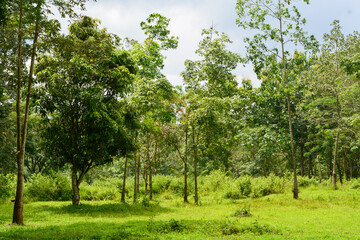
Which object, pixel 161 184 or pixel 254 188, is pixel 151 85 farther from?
pixel 161 184

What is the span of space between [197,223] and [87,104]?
8106 mm

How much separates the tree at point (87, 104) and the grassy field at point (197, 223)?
328cm

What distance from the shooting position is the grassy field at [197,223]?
9.48 meters

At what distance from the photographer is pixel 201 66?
79.7ft

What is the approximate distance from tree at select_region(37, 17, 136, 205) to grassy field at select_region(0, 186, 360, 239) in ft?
10.8

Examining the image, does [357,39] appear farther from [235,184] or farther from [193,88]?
[235,184]

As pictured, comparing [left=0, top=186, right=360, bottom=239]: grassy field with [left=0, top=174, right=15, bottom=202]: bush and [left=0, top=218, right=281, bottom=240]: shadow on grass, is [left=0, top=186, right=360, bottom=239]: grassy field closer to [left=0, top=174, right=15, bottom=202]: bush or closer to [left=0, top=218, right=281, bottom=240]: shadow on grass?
[left=0, top=218, right=281, bottom=240]: shadow on grass

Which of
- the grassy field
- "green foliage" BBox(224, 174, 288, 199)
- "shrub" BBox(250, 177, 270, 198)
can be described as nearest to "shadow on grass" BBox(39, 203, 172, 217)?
the grassy field

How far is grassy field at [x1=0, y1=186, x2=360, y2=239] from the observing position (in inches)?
373

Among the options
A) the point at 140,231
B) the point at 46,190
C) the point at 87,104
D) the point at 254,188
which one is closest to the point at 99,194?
the point at 46,190

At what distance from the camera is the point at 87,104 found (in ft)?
49.3

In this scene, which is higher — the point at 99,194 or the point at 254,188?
the point at 254,188

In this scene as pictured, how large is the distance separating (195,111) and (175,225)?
35.4 ft

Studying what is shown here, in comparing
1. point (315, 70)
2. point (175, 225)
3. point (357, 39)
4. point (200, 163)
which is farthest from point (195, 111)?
point (200, 163)
